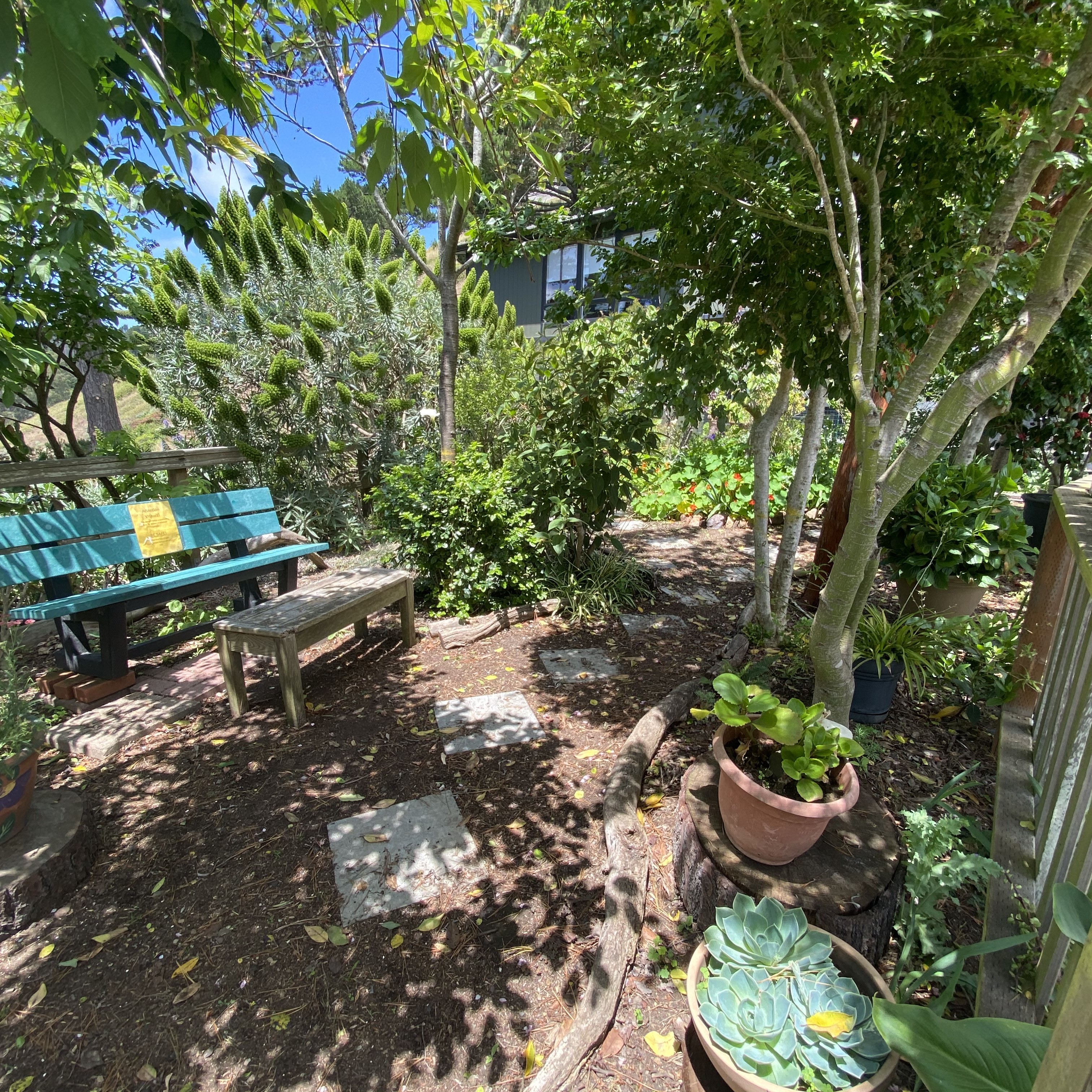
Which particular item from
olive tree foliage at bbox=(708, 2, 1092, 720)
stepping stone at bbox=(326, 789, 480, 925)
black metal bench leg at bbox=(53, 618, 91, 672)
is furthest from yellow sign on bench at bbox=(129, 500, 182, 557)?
olive tree foliage at bbox=(708, 2, 1092, 720)

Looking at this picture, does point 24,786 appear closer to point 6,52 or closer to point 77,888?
point 77,888

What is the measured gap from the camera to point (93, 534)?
3279mm

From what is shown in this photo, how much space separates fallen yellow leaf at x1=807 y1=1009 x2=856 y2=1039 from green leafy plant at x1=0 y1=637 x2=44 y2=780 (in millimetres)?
2665

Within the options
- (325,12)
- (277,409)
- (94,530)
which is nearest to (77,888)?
(94,530)

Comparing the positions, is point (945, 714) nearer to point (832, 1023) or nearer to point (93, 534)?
point (832, 1023)

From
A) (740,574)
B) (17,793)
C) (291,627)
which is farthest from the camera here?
(740,574)

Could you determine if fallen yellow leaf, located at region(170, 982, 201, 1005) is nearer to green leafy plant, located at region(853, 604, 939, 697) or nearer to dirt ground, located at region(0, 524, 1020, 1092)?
dirt ground, located at region(0, 524, 1020, 1092)

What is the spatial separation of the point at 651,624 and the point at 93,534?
3693mm

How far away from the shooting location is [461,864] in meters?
2.12

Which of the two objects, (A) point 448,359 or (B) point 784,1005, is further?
(A) point 448,359

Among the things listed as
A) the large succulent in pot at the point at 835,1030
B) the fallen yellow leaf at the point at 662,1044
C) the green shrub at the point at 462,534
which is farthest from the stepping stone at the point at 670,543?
the large succulent in pot at the point at 835,1030

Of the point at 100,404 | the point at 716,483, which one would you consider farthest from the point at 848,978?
the point at 100,404

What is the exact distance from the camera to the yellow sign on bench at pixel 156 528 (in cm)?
356

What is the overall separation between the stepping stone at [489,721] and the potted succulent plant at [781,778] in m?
1.27
